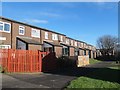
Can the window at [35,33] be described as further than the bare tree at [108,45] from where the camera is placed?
No

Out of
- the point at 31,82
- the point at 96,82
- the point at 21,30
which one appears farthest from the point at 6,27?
the point at 96,82

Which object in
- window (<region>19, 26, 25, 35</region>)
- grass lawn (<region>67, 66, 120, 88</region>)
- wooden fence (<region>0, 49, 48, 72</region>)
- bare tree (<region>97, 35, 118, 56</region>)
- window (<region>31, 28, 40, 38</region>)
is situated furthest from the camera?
bare tree (<region>97, 35, 118, 56</region>)

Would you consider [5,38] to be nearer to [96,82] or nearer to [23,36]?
[23,36]

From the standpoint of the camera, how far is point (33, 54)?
24406 mm

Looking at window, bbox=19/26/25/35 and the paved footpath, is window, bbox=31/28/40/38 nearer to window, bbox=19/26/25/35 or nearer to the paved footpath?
window, bbox=19/26/25/35

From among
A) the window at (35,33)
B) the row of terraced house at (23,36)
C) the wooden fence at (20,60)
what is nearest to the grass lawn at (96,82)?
the wooden fence at (20,60)

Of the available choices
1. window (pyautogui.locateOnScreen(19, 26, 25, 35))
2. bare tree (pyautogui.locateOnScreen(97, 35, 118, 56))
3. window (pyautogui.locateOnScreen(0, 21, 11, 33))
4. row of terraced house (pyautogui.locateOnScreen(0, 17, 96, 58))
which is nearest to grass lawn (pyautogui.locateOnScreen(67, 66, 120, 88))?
row of terraced house (pyautogui.locateOnScreen(0, 17, 96, 58))

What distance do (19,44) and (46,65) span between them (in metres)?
9.02

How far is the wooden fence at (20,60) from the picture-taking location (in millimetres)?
22094

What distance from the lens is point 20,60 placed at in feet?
76.1

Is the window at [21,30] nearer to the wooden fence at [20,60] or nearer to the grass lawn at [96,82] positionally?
the wooden fence at [20,60]

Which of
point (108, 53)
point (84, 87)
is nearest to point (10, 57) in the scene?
point (84, 87)

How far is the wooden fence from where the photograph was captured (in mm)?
22094

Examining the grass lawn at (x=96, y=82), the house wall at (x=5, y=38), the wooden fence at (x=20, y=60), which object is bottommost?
the grass lawn at (x=96, y=82)
